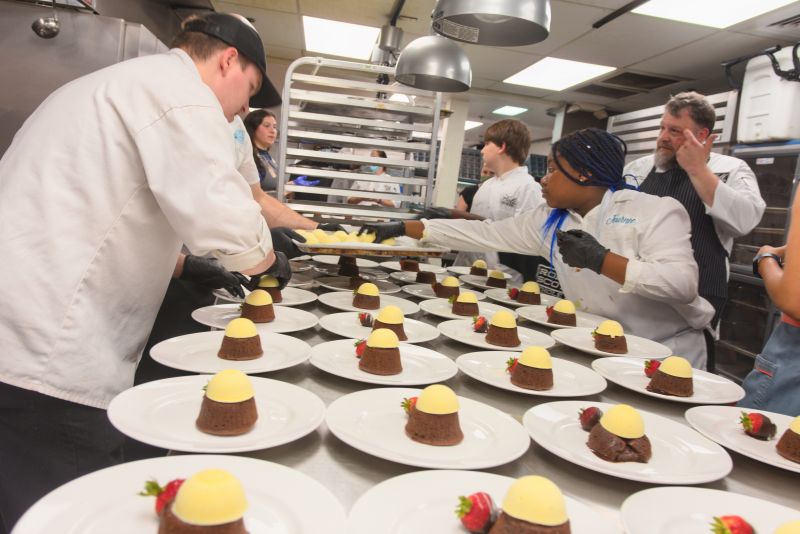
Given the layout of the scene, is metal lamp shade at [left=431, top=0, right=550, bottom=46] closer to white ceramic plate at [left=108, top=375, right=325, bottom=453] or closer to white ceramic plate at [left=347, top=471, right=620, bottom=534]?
white ceramic plate at [left=108, top=375, right=325, bottom=453]

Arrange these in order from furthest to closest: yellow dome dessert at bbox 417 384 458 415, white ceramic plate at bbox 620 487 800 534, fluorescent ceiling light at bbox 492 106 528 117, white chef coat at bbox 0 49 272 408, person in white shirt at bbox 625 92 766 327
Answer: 1. fluorescent ceiling light at bbox 492 106 528 117
2. person in white shirt at bbox 625 92 766 327
3. white chef coat at bbox 0 49 272 408
4. yellow dome dessert at bbox 417 384 458 415
5. white ceramic plate at bbox 620 487 800 534

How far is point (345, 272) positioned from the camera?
120 inches

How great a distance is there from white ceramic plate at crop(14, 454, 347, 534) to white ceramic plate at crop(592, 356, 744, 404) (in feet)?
3.62

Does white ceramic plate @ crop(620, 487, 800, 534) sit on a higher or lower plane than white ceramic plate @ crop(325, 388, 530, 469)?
higher

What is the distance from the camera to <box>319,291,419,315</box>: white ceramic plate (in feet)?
7.39

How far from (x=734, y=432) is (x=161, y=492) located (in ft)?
4.28

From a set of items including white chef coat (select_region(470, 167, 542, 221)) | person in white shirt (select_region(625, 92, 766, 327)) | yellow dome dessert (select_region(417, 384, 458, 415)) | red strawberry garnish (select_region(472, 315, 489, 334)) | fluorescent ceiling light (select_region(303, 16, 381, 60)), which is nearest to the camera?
yellow dome dessert (select_region(417, 384, 458, 415))

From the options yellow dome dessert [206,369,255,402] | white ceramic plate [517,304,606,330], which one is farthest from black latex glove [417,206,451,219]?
yellow dome dessert [206,369,255,402]

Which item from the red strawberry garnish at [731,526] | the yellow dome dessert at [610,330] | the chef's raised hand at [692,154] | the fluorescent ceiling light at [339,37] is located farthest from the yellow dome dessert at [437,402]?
the fluorescent ceiling light at [339,37]

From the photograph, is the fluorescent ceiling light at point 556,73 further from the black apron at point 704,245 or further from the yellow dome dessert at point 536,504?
the yellow dome dessert at point 536,504

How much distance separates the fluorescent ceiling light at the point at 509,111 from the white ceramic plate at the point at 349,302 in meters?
8.75

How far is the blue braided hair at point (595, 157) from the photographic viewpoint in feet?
8.66

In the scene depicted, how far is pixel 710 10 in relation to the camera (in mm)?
4902

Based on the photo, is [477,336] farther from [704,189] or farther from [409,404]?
[704,189]
